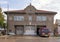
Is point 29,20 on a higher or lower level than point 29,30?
higher

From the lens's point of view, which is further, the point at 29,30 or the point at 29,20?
Answer: the point at 29,20

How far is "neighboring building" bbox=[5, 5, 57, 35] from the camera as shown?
69544 millimetres

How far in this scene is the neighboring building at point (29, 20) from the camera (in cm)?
6954

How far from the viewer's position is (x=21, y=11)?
234 feet

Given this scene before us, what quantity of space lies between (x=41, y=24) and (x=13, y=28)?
9418 millimetres

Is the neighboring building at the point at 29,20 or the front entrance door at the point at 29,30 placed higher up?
the neighboring building at the point at 29,20

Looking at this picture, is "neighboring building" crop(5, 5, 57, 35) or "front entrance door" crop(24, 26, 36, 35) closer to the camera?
"front entrance door" crop(24, 26, 36, 35)

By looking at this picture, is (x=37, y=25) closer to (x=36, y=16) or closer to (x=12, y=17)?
(x=36, y=16)

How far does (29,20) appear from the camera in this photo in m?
70.2

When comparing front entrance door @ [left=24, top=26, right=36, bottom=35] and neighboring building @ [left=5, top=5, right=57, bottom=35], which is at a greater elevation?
neighboring building @ [left=5, top=5, right=57, bottom=35]

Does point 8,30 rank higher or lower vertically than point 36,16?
lower

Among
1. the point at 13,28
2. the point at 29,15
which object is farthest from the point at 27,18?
the point at 13,28

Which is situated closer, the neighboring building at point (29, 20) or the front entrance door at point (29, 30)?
the front entrance door at point (29, 30)

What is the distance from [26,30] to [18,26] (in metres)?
3.37
